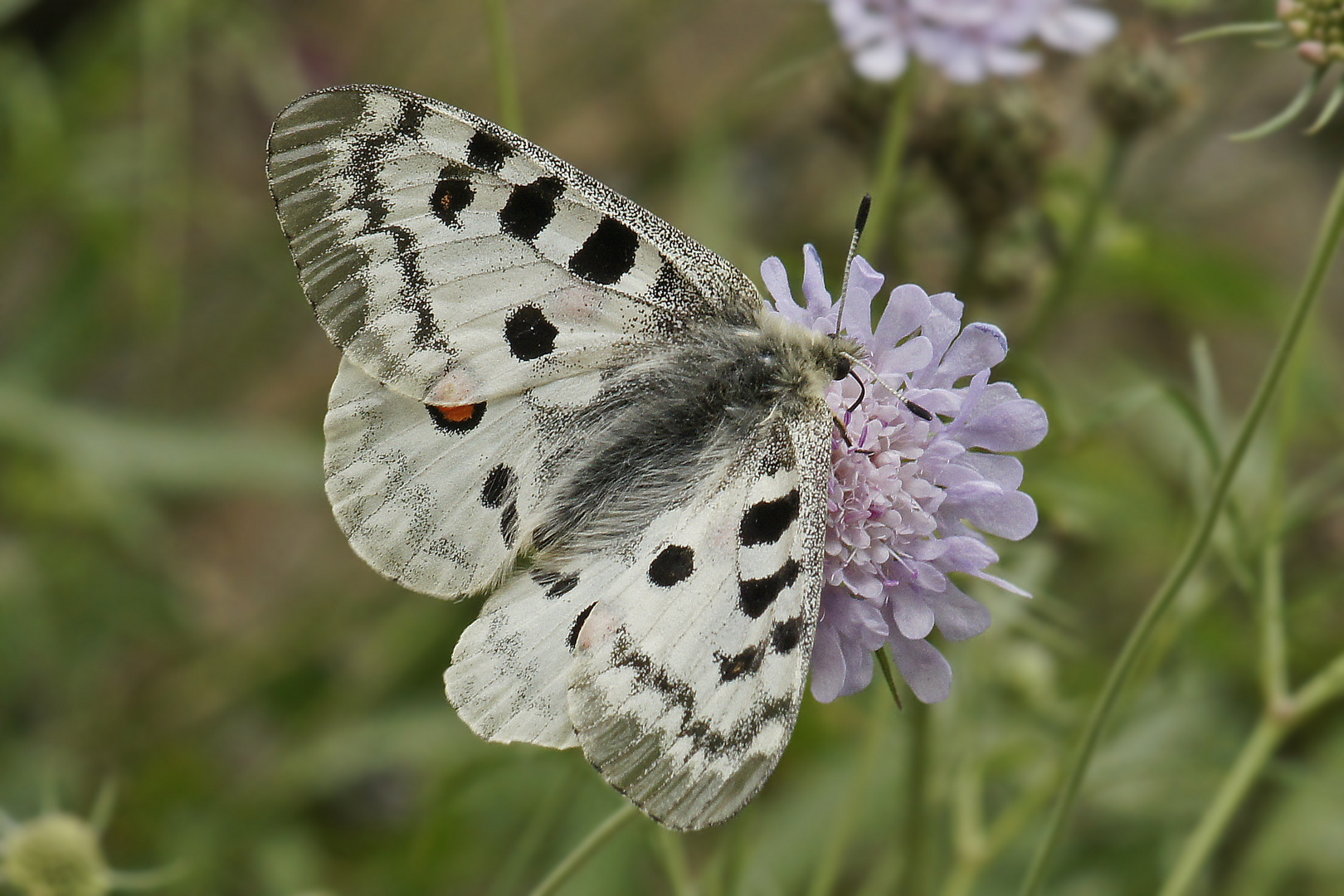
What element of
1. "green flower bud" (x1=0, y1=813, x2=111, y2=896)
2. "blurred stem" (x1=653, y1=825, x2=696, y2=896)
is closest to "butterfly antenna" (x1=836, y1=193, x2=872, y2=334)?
"blurred stem" (x1=653, y1=825, x2=696, y2=896)

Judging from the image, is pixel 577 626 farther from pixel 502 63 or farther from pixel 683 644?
pixel 502 63

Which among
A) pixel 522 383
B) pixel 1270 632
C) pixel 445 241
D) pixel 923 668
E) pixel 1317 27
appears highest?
pixel 1317 27

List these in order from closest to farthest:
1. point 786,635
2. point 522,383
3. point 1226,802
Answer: point 786,635 → point 522,383 → point 1226,802

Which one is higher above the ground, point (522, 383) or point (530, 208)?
point (530, 208)

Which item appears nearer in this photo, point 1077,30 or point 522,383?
point 522,383

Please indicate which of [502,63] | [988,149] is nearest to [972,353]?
[502,63]

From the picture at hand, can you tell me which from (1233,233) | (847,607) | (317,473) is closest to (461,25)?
(317,473)

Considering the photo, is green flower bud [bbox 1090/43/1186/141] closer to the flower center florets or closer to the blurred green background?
the blurred green background

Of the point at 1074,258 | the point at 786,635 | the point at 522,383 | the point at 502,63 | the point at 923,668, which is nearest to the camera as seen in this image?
the point at 786,635
